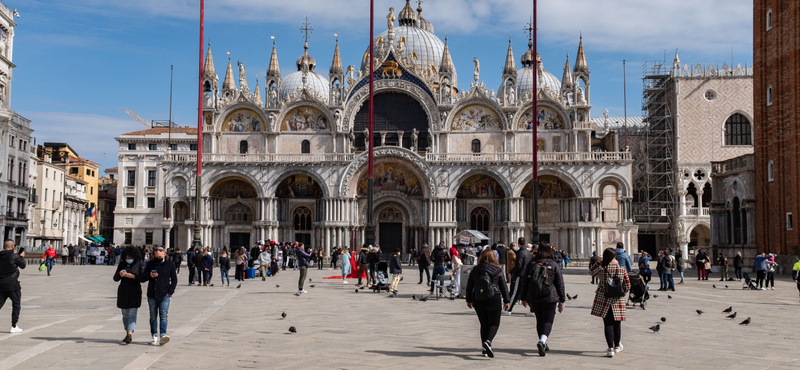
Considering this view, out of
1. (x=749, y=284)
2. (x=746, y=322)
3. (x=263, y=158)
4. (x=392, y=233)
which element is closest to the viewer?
(x=746, y=322)

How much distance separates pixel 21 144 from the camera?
53.4 metres

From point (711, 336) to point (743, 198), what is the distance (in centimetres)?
2736

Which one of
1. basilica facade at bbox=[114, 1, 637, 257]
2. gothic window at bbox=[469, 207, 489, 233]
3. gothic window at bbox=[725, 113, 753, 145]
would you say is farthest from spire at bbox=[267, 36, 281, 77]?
gothic window at bbox=[725, 113, 753, 145]

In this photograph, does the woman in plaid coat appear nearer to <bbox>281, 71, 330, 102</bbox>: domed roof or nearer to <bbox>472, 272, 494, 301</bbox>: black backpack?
<bbox>472, 272, 494, 301</bbox>: black backpack

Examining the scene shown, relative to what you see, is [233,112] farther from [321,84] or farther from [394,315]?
[394,315]

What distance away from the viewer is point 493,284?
36.2ft

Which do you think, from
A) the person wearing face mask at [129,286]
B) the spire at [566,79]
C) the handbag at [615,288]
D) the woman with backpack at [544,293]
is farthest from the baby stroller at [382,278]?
the spire at [566,79]

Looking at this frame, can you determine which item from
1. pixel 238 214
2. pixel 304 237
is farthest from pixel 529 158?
pixel 238 214

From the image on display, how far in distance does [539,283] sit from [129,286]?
6.44 metres

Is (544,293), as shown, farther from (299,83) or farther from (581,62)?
(299,83)

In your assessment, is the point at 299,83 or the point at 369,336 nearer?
the point at 369,336

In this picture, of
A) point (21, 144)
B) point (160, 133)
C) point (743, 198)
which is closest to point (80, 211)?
point (160, 133)

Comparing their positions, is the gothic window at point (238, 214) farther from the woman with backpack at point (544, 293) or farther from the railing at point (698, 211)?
the woman with backpack at point (544, 293)

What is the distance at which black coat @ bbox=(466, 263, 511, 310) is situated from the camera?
11.0 metres
